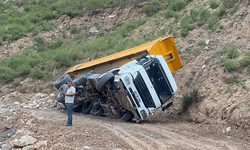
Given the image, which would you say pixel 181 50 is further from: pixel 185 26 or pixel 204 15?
pixel 204 15

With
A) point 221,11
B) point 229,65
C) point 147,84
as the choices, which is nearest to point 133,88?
point 147,84

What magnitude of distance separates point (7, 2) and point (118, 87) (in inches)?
1127

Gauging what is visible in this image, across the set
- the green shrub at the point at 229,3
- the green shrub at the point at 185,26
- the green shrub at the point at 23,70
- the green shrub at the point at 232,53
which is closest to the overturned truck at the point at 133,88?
the green shrub at the point at 232,53

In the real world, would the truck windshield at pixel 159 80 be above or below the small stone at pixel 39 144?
below

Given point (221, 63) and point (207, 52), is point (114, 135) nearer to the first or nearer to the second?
point (221, 63)

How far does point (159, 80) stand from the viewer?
8.55 m

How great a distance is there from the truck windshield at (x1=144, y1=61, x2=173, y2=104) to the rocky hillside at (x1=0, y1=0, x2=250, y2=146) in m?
1.14

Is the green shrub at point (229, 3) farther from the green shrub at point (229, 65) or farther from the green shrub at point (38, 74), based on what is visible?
the green shrub at point (38, 74)

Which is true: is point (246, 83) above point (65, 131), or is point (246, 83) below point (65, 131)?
below

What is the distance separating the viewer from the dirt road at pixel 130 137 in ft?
18.9

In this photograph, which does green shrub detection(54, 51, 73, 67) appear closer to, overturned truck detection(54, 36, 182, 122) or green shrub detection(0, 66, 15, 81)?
green shrub detection(0, 66, 15, 81)

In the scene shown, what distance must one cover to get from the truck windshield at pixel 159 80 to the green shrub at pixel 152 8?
13.6 metres

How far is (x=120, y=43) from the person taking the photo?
1803cm

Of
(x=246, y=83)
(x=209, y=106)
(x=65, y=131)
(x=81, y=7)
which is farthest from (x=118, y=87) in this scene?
(x=81, y=7)
